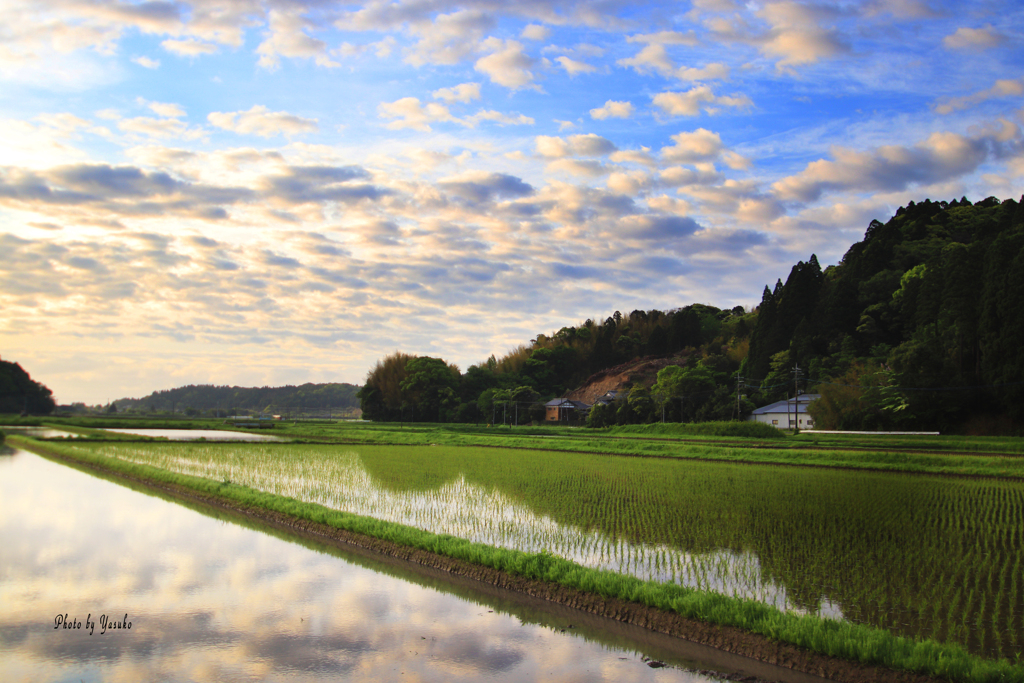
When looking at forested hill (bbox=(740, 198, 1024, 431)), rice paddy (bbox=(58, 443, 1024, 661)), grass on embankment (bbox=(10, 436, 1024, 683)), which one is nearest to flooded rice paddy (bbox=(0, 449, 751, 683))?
grass on embankment (bbox=(10, 436, 1024, 683))

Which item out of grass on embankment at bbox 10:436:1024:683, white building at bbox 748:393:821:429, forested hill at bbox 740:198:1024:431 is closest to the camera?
grass on embankment at bbox 10:436:1024:683

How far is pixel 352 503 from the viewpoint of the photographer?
1330 cm

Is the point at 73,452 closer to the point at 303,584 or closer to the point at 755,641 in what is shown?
the point at 303,584

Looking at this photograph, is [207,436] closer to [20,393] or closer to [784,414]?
[784,414]

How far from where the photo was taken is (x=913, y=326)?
42750mm

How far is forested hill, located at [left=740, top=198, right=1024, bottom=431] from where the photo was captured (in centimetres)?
Result: 3197

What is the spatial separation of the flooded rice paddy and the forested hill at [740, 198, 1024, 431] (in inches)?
1285

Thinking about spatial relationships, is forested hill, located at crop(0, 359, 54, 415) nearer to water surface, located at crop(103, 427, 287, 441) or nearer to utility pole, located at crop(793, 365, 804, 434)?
water surface, located at crop(103, 427, 287, 441)

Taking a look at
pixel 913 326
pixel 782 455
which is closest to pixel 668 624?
pixel 782 455

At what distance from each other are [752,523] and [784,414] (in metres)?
40.4

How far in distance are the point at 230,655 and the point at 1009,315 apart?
1420 inches

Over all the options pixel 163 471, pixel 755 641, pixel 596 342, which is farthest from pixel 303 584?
pixel 596 342

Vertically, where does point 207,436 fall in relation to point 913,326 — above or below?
below

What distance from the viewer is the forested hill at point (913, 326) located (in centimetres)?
3197
